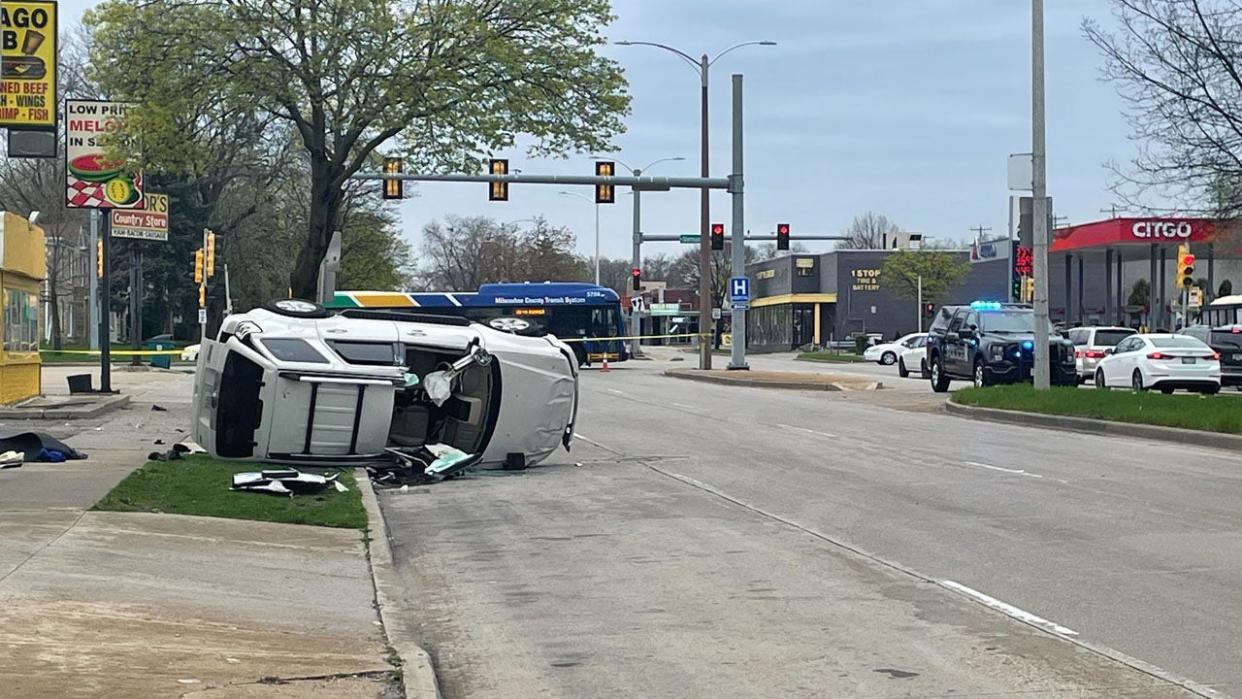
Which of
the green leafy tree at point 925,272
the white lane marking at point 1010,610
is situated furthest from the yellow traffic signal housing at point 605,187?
the green leafy tree at point 925,272

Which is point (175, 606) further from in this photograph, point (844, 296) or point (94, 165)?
point (844, 296)

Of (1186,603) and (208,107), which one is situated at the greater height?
(208,107)

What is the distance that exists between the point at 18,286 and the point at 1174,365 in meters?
24.2

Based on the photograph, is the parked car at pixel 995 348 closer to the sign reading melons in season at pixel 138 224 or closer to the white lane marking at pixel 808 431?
the white lane marking at pixel 808 431

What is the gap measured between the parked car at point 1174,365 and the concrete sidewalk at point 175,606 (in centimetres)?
2457

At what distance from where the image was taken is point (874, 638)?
26.3 ft

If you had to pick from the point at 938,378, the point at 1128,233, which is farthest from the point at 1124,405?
the point at 1128,233

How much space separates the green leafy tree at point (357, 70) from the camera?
2470 centimetres

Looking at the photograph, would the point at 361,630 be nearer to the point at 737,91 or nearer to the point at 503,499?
the point at 503,499

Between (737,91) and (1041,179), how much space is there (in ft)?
59.1

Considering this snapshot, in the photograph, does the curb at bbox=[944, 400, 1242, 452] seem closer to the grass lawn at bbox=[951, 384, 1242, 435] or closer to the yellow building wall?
the grass lawn at bbox=[951, 384, 1242, 435]

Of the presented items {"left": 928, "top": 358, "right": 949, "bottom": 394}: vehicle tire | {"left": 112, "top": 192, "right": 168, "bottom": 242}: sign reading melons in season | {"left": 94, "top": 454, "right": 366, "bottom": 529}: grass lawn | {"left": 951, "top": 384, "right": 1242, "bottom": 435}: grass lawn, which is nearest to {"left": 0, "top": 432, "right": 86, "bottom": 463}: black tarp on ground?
{"left": 94, "top": 454, "right": 366, "bottom": 529}: grass lawn

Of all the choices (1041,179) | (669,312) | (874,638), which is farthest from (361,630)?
(669,312)

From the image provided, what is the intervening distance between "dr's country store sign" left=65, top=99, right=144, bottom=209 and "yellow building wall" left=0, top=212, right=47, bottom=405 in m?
1.27
